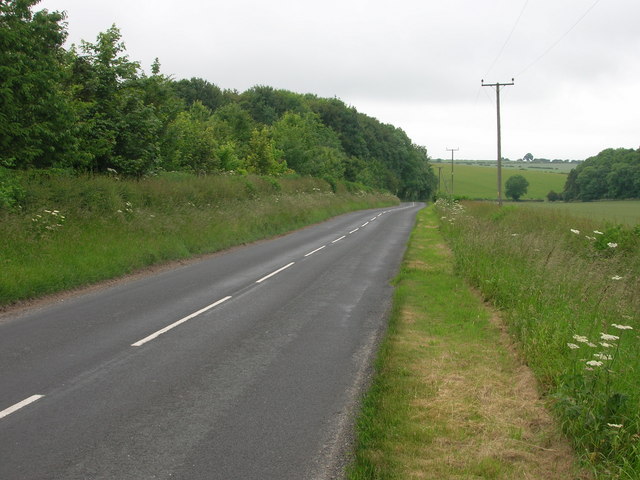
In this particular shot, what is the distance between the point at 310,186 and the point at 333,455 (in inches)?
1704

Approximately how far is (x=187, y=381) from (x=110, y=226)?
11.7 m

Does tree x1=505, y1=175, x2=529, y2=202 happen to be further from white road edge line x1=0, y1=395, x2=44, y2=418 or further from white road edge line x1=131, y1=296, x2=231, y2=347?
white road edge line x1=0, y1=395, x2=44, y2=418

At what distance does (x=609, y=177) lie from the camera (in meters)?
67.0

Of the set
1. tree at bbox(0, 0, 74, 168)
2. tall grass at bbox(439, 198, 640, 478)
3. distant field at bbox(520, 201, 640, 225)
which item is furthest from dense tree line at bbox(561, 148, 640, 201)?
tree at bbox(0, 0, 74, 168)

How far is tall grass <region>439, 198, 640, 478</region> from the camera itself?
15.2 feet

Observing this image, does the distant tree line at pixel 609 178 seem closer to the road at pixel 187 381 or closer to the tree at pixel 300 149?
the tree at pixel 300 149

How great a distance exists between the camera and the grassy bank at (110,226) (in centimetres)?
1225

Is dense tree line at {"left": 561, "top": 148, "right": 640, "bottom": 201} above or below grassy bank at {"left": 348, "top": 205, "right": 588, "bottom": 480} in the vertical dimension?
above

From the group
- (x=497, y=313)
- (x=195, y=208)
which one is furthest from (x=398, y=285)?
(x=195, y=208)

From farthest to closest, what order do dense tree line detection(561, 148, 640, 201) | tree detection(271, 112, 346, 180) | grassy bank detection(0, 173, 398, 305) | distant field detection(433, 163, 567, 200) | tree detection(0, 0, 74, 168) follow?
distant field detection(433, 163, 567, 200) < dense tree line detection(561, 148, 640, 201) < tree detection(271, 112, 346, 180) < tree detection(0, 0, 74, 168) < grassy bank detection(0, 173, 398, 305)

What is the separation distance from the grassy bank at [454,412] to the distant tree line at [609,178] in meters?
65.7

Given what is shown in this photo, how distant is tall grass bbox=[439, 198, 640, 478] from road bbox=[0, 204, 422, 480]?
2115 mm

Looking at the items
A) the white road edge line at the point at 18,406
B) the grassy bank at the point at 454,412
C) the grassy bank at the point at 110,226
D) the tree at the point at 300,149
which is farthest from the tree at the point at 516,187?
the white road edge line at the point at 18,406

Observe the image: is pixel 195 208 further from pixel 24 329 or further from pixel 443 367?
pixel 443 367
